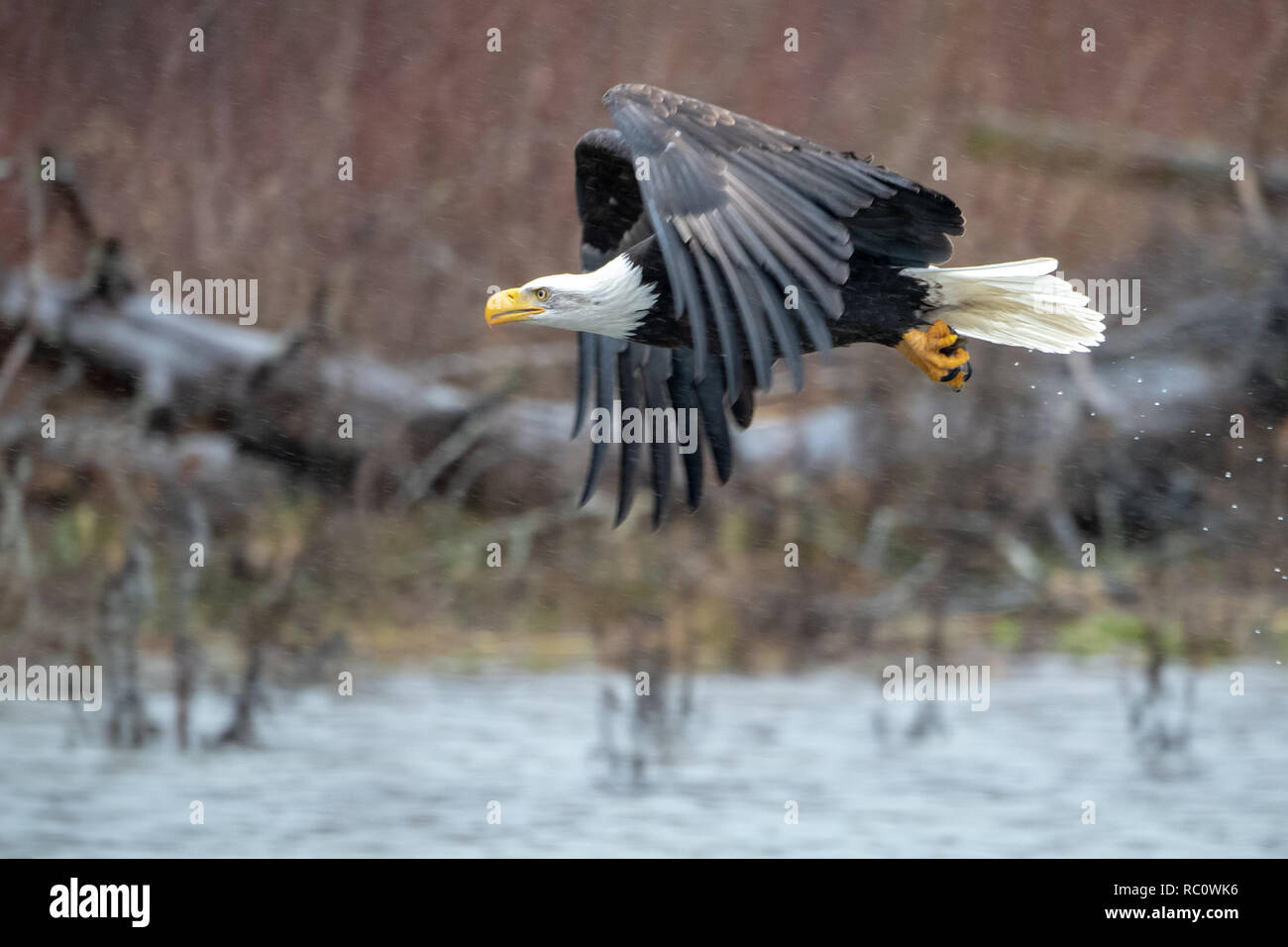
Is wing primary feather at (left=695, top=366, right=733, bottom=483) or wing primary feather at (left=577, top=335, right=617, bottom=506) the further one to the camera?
wing primary feather at (left=577, top=335, right=617, bottom=506)

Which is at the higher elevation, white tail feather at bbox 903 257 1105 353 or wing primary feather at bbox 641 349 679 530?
white tail feather at bbox 903 257 1105 353

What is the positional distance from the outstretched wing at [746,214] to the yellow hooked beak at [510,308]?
20.9 inches

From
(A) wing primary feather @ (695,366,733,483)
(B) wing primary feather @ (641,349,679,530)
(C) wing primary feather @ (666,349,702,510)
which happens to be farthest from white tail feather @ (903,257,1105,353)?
(B) wing primary feather @ (641,349,679,530)

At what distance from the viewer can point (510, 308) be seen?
411 centimetres

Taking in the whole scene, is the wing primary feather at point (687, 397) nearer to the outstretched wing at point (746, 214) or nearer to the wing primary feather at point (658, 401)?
the wing primary feather at point (658, 401)

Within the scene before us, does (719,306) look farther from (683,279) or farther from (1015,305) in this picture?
(1015,305)

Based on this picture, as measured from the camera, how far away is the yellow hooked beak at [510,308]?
4074 mm

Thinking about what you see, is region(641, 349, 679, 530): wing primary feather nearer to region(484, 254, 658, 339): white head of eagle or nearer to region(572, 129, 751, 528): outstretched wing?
region(572, 129, 751, 528): outstretched wing

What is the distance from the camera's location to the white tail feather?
13.6 ft

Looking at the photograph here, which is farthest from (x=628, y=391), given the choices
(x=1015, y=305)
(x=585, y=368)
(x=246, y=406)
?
(x=246, y=406)

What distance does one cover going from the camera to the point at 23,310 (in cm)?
896

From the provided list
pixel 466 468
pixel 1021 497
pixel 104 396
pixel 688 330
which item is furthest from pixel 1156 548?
pixel 104 396

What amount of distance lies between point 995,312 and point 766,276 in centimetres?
108

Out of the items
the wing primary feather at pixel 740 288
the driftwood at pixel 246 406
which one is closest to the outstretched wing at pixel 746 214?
the wing primary feather at pixel 740 288
